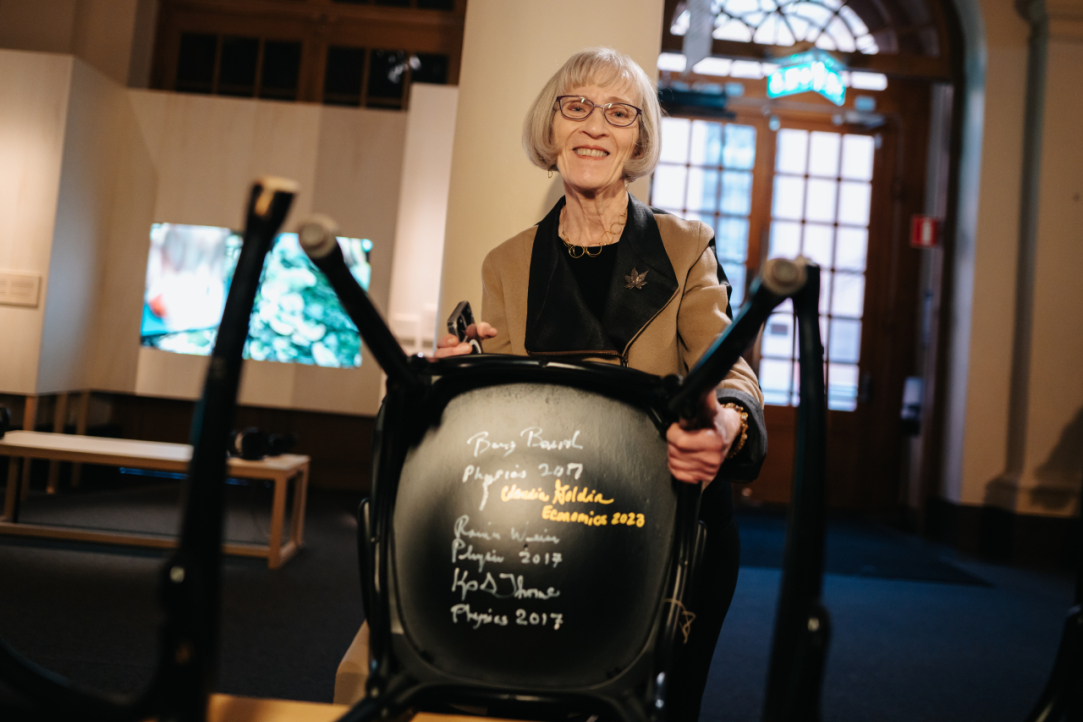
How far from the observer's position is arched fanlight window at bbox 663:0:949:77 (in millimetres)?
4738

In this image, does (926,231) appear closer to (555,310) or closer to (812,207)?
(812,207)

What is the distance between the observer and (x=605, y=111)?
41.2 inches

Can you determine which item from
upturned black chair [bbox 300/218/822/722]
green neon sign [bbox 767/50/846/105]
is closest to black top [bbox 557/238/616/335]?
upturned black chair [bbox 300/218/822/722]

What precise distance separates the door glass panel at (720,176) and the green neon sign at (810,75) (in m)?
0.54

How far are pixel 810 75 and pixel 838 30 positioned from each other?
2.21 feet

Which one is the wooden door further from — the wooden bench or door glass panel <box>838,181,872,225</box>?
the wooden bench

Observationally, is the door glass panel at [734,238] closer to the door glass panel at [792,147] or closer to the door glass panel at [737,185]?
the door glass panel at [737,185]

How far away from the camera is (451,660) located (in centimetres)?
68

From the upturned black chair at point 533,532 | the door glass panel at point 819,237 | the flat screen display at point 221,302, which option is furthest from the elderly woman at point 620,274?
the door glass panel at point 819,237

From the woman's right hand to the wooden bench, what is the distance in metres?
2.36

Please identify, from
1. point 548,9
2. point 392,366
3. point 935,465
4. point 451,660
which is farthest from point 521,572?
point 935,465

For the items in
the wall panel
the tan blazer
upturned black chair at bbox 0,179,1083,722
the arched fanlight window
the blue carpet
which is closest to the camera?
upturned black chair at bbox 0,179,1083,722

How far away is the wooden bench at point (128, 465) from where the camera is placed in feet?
10.0

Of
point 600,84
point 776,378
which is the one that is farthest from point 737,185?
point 600,84
